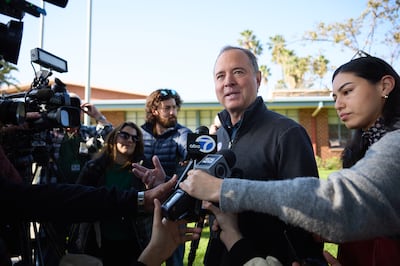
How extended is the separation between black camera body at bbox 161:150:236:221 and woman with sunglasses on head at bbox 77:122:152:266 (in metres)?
1.64

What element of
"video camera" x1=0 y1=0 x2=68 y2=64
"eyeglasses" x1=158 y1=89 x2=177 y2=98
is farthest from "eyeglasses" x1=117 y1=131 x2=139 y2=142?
"video camera" x1=0 y1=0 x2=68 y2=64

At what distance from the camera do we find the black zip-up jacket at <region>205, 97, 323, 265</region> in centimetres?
173

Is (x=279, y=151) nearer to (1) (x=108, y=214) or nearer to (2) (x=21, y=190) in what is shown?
(1) (x=108, y=214)

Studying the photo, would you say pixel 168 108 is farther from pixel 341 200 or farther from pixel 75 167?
pixel 341 200

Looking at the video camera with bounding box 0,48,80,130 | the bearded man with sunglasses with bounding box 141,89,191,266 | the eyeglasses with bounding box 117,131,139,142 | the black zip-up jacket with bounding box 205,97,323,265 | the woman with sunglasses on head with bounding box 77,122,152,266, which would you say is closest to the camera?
the black zip-up jacket with bounding box 205,97,323,265

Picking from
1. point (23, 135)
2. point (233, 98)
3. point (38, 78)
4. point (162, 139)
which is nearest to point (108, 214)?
point (233, 98)

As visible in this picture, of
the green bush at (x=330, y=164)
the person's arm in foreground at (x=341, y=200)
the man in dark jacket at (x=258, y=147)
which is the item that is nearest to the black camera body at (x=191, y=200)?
the person's arm in foreground at (x=341, y=200)

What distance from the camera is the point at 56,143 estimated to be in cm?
420

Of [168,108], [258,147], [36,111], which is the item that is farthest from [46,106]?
Answer: [168,108]

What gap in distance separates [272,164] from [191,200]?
2.14 ft

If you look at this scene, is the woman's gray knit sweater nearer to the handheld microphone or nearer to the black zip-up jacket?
the handheld microphone

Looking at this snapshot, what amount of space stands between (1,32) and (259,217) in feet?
4.91

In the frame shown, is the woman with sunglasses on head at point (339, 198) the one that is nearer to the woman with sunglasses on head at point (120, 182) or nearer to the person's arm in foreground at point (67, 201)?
the person's arm in foreground at point (67, 201)

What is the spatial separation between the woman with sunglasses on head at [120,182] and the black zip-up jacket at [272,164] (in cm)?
135
